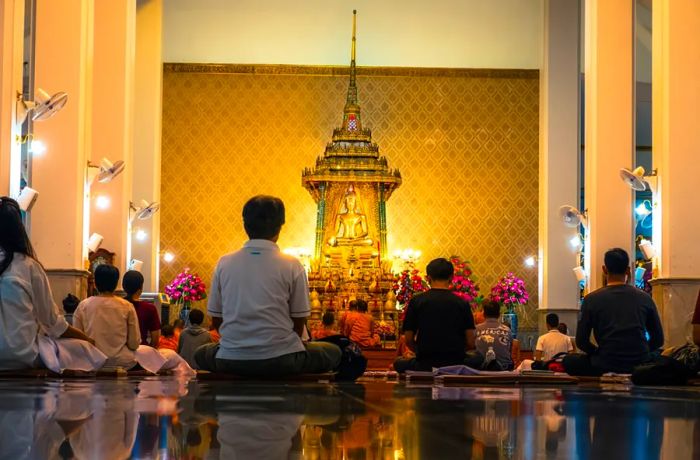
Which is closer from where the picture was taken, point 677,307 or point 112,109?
point 677,307

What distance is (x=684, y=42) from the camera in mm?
12227

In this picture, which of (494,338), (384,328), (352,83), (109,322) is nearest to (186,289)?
(384,328)

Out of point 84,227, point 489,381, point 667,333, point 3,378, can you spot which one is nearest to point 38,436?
point 3,378

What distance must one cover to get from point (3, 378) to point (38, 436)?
12.8ft

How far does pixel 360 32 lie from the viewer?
73.4 feet

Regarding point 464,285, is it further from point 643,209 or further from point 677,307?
point 677,307

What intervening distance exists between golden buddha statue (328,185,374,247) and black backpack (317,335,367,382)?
540 inches

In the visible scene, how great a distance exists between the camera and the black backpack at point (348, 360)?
682 centimetres

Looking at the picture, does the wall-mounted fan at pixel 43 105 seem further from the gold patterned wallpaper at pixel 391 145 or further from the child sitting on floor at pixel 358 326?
the gold patterned wallpaper at pixel 391 145

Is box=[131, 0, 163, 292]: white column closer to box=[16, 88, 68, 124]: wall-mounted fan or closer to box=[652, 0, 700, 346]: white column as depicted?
box=[16, 88, 68, 124]: wall-mounted fan

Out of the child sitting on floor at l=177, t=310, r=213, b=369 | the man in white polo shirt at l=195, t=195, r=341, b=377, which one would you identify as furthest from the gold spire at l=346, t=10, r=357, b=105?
the man in white polo shirt at l=195, t=195, r=341, b=377

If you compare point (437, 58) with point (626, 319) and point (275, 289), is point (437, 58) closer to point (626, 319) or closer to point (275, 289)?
point (626, 319)

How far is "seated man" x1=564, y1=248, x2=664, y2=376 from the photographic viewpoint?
24.8ft

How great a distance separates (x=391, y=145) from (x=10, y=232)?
16209mm
